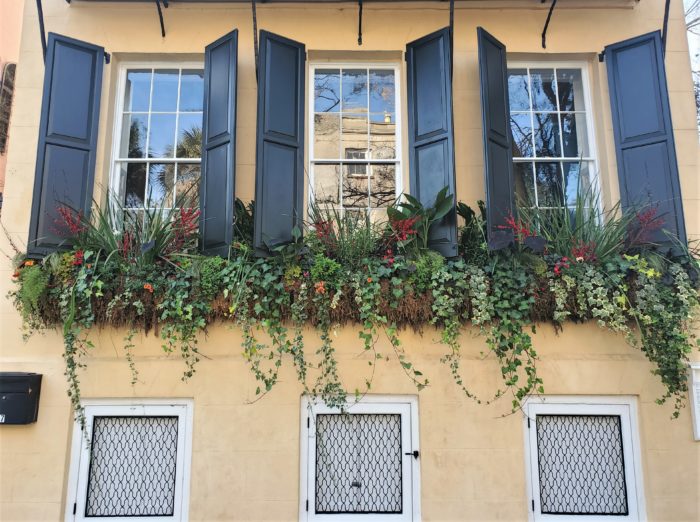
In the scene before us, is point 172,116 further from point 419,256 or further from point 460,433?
point 460,433

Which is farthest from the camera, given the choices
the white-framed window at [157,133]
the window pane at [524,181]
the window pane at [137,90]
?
the window pane at [137,90]

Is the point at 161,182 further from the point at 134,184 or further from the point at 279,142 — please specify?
the point at 279,142

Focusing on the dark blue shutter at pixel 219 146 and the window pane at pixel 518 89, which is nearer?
the dark blue shutter at pixel 219 146

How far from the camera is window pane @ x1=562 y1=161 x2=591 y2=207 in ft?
16.4

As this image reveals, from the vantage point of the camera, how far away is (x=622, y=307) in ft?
13.3

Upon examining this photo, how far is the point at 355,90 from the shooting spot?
5.24 m

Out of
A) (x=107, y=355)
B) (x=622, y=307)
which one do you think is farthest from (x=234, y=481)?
(x=622, y=307)

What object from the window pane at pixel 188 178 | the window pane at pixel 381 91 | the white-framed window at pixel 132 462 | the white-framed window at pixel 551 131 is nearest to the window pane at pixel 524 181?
the white-framed window at pixel 551 131

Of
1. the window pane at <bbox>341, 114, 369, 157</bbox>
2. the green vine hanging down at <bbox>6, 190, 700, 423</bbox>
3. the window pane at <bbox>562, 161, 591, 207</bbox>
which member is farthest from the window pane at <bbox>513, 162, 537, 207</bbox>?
→ the window pane at <bbox>341, 114, 369, 157</bbox>

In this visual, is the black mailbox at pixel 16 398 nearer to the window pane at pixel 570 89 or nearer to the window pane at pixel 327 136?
the window pane at pixel 327 136

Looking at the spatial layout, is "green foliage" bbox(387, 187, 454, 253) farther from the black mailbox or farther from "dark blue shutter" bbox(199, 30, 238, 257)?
the black mailbox

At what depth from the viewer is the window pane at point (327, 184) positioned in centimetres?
498

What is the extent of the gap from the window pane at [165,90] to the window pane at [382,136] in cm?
192

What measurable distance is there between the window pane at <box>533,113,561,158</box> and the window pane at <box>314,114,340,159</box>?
1883 mm
